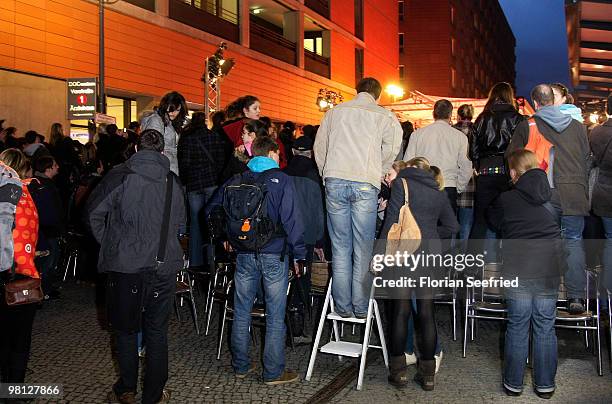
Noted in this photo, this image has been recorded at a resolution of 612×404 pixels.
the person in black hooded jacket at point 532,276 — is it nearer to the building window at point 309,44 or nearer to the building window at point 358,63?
the building window at point 309,44

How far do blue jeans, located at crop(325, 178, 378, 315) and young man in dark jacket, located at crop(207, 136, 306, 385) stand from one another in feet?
1.55

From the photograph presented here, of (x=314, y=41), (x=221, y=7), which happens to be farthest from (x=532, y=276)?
(x=314, y=41)

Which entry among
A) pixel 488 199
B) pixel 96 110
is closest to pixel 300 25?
pixel 96 110

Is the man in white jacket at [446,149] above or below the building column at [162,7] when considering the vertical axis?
below

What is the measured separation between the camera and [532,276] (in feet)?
16.3

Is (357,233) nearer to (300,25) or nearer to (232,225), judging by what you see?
(232,225)

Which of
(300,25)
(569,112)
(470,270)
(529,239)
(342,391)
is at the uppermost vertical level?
(300,25)

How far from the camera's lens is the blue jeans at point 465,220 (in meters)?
7.94

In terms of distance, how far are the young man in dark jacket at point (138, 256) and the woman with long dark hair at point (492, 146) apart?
12.7 ft

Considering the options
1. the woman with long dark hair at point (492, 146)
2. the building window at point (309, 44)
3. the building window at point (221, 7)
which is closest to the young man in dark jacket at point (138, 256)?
the woman with long dark hair at point (492, 146)

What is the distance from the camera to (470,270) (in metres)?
7.05

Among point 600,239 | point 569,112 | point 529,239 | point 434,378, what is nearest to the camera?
point 529,239

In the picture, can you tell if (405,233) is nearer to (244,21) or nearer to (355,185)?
(355,185)

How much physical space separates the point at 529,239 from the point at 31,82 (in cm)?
1248
